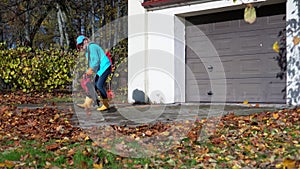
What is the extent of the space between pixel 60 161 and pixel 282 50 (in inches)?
252

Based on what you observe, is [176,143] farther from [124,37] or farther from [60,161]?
[124,37]

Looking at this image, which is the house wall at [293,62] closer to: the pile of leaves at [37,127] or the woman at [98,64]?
the woman at [98,64]

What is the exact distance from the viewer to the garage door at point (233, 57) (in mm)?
8680

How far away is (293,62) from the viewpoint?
26.5 feet

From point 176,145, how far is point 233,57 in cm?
A: 548

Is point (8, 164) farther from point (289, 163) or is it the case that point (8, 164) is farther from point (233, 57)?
point (233, 57)

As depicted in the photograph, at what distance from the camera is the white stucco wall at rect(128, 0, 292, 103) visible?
9.83m

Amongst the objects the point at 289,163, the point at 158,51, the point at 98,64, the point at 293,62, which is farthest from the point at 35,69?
the point at 289,163

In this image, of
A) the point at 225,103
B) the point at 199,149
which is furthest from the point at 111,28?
the point at 199,149

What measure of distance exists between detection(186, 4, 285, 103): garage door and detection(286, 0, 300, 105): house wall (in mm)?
344

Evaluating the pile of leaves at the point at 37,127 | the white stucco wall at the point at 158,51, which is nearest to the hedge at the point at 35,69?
the white stucco wall at the point at 158,51

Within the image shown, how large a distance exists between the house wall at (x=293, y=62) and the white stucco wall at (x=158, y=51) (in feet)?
7.84

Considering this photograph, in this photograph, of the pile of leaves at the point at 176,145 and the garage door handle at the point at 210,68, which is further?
the garage door handle at the point at 210,68

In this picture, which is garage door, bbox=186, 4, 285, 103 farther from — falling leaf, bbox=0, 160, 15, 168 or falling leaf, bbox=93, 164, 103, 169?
falling leaf, bbox=0, 160, 15, 168
